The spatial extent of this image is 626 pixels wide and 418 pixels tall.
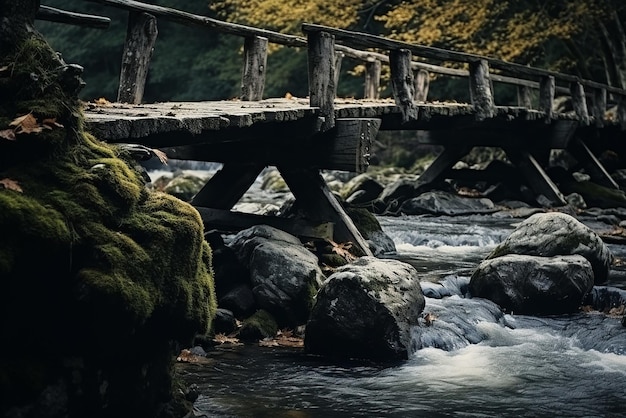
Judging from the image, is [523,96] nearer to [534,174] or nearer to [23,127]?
[534,174]

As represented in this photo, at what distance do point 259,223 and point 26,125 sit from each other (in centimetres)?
597

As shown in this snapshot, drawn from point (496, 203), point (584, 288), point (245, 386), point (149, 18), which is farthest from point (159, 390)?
point (496, 203)

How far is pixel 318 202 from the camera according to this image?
10.7 m

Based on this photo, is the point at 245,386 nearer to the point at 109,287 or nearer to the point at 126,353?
the point at 126,353

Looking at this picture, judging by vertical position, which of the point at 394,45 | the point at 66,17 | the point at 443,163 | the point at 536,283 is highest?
the point at 394,45

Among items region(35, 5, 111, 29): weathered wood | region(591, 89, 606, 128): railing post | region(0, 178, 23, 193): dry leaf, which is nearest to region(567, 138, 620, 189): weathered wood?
region(591, 89, 606, 128): railing post

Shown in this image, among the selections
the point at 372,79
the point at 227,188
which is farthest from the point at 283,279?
the point at 372,79

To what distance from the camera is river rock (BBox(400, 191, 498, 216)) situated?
56.2 ft

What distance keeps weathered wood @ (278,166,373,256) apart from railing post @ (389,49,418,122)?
2.03 meters

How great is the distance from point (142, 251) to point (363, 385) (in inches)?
91.1

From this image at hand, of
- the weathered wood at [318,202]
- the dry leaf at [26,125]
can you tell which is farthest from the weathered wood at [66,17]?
the weathered wood at [318,202]

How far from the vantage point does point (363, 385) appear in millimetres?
6453

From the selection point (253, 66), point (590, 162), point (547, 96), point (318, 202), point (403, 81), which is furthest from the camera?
point (590, 162)

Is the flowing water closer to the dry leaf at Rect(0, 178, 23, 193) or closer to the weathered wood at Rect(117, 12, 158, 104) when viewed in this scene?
the dry leaf at Rect(0, 178, 23, 193)
